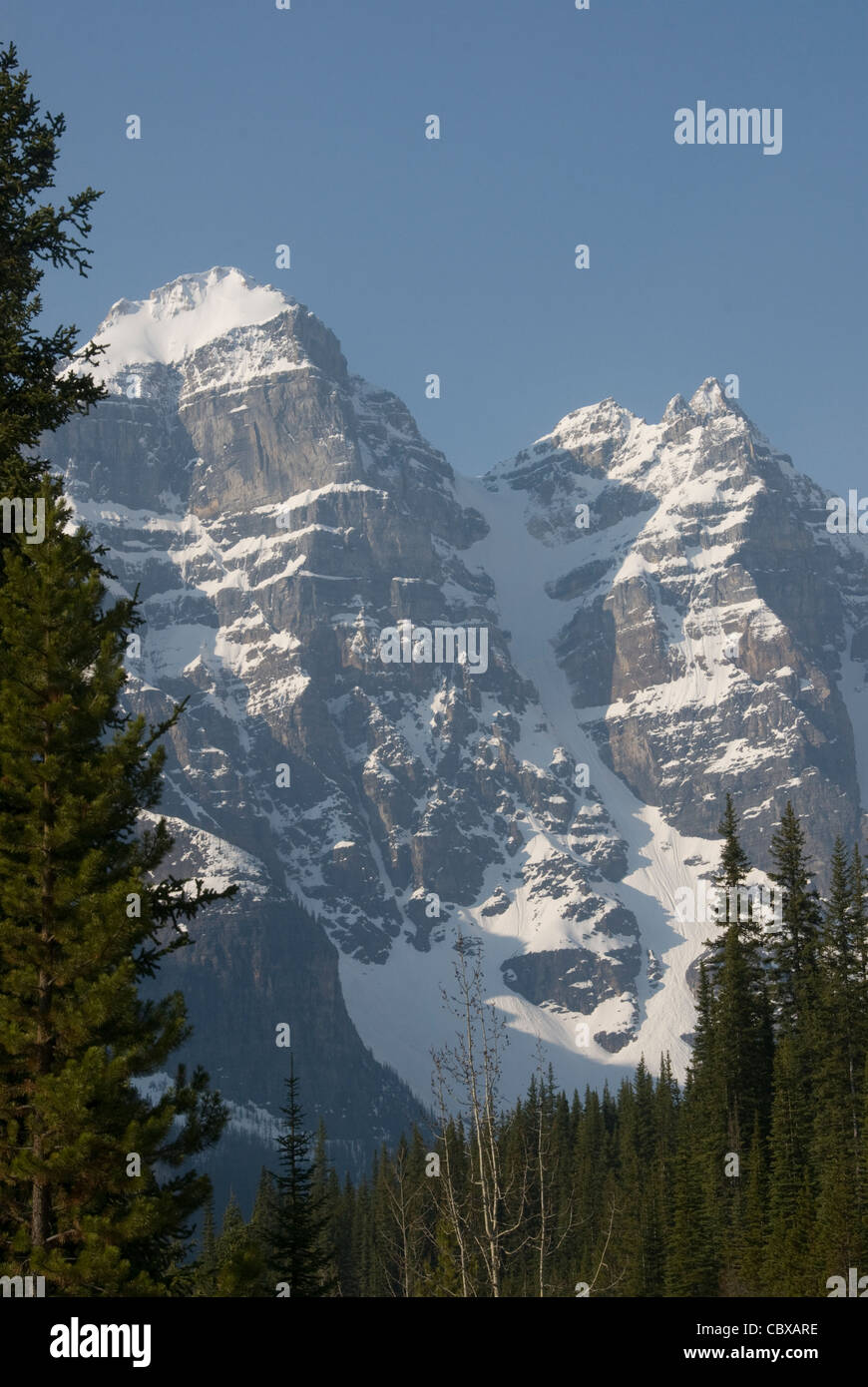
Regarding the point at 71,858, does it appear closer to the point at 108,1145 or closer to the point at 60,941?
Answer: the point at 60,941

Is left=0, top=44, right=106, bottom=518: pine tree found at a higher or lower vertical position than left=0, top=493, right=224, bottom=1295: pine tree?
higher

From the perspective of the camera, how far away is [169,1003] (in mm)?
21875

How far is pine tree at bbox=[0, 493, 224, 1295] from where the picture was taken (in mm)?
19078

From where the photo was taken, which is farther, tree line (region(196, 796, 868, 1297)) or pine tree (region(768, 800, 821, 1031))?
pine tree (region(768, 800, 821, 1031))

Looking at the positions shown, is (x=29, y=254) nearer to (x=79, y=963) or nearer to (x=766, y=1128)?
(x=79, y=963)
